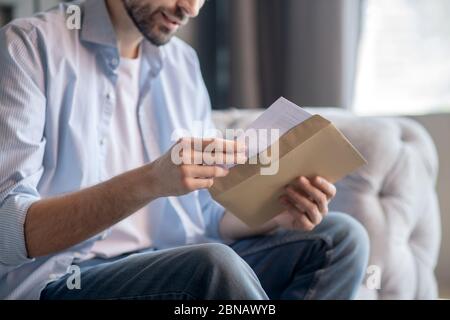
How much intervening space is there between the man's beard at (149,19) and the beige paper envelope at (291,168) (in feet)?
1.07

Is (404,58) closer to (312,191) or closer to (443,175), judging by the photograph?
(443,175)

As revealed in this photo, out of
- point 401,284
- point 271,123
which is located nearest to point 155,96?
point 271,123

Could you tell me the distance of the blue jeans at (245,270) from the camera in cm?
84

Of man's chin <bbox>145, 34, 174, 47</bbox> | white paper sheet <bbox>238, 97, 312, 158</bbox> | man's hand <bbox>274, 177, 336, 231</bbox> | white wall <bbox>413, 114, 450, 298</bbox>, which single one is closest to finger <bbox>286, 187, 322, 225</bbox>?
man's hand <bbox>274, 177, 336, 231</bbox>

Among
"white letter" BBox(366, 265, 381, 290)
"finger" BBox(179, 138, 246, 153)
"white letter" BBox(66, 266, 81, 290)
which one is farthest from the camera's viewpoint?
"white letter" BBox(366, 265, 381, 290)

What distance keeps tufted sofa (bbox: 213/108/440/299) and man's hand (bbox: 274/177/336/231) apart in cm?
21

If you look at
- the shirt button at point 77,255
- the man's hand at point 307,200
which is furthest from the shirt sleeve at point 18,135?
the man's hand at point 307,200

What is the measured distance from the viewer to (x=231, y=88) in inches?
71.4

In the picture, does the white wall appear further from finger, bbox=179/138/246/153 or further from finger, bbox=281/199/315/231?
finger, bbox=179/138/246/153

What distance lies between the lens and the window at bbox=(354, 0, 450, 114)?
1743 mm

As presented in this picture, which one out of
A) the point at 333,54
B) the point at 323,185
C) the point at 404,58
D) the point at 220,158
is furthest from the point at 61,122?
the point at 404,58

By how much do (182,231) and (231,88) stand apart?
745 mm
